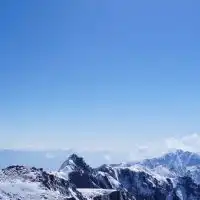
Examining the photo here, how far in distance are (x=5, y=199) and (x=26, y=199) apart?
12.0 metres

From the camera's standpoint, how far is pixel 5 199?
19100 cm

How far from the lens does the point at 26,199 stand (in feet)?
656
